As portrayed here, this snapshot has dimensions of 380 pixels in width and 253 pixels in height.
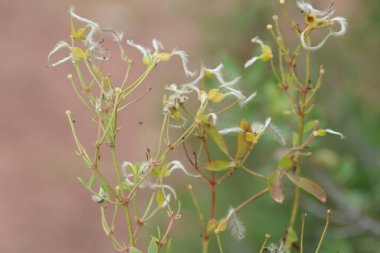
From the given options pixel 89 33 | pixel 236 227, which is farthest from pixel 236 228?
pixel 89 33

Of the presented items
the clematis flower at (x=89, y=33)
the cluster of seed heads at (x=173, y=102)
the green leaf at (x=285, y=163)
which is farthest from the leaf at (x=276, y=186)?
the clematis flower at (x=89, y=33)

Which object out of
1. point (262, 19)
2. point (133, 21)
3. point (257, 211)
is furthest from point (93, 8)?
point (257, 211)

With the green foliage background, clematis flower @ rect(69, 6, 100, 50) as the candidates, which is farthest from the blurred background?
clematis flower @ rect(69, 6, 100, 50)

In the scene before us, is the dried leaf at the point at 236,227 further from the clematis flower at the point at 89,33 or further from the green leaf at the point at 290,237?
the clematis flower at the point at 89,33

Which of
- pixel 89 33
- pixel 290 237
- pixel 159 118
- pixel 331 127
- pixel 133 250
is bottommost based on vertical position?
pixel 133 250

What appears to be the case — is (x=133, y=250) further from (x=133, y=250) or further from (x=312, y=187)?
(x=312, y=187)

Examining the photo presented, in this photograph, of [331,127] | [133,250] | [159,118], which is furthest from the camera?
[159,118]

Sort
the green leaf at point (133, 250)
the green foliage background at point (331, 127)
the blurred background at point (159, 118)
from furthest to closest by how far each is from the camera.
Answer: the blurred background at point (159, 118) → the green foliage background at point (331, 127) → the green leaf at point (133, 250)
